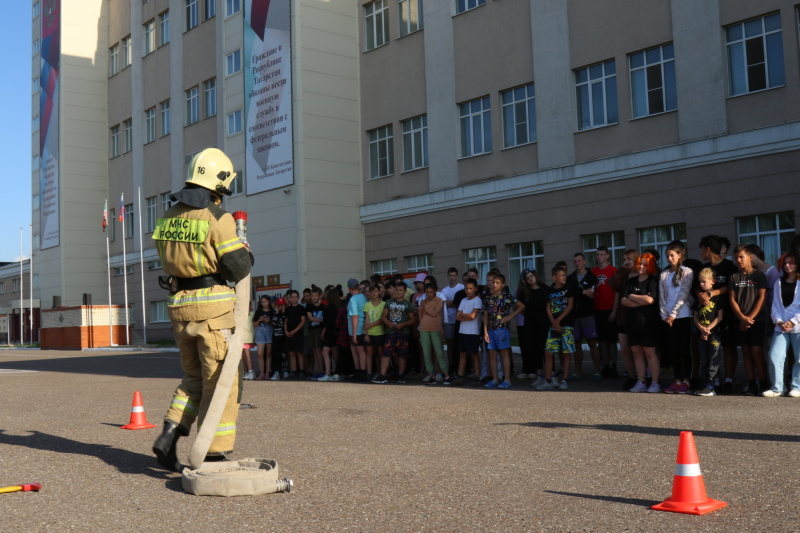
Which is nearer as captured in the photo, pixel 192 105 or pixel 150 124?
pixel 192 105

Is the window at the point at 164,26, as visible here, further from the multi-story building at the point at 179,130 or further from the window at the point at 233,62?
the window at the point at 233,62

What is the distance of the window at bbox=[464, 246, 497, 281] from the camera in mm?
28312

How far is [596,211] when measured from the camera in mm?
24797

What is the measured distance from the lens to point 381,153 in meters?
33.3

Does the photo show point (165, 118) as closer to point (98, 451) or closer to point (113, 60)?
point (113, 60)

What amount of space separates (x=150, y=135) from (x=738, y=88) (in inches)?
1280

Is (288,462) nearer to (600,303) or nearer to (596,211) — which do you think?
(600,303)

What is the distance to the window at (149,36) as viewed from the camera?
151 ft

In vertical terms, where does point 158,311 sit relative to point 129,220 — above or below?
below

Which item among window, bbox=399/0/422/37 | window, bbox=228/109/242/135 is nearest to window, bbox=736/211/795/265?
window, bbox=399/0/422/37

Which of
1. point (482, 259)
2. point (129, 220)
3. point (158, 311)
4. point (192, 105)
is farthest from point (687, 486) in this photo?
point (129, 220)

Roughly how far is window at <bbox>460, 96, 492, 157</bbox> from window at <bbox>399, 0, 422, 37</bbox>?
12.9 feet

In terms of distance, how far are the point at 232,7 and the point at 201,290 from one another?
3370 cm

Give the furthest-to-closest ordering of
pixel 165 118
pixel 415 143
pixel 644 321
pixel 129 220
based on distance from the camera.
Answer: pixel 129 220, pixel 165 118, pixel 415 143, pixel 644 321
